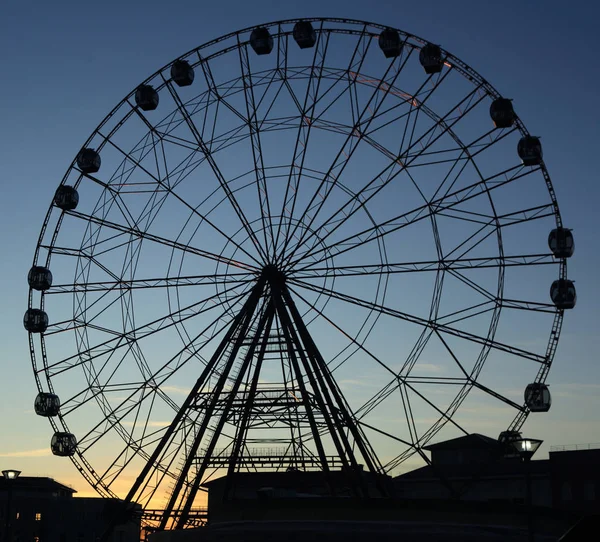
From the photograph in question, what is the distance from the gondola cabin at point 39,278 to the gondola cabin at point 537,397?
2119 centimetres

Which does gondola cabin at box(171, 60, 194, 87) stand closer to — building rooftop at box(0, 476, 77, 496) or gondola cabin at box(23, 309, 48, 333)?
gondola cabin at box(23, 309, 48, 333)

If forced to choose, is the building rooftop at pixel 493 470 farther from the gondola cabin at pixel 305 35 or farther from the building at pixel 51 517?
the gondola cabin at pixel 305 35

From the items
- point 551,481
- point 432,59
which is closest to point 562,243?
point 432,59

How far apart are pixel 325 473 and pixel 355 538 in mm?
5336

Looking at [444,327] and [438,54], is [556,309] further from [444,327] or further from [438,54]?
[438,54]

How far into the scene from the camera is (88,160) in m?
43.8

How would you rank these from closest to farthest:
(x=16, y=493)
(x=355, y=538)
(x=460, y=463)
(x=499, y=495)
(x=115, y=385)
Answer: (x=355, y=538) < (x=115, y=385) < (x=499, y=495) < (x=460, y=463) < (x=16, y=493)

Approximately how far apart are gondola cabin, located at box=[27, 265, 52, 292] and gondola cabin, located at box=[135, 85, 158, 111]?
8.48 meters

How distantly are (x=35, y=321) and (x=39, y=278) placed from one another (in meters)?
1.91

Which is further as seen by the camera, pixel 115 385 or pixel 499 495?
pixel 499 495

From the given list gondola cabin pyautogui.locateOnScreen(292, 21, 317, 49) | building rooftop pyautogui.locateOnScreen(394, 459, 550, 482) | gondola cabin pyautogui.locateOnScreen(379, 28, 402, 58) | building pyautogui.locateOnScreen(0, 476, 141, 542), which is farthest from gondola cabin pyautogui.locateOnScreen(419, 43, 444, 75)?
building pyautogui.locateOnScreen(0, 476, 141, 542)

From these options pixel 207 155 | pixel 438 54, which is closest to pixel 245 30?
pixel 207 155

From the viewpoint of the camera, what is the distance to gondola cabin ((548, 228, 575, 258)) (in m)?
39.4

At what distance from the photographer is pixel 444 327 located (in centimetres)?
3962
